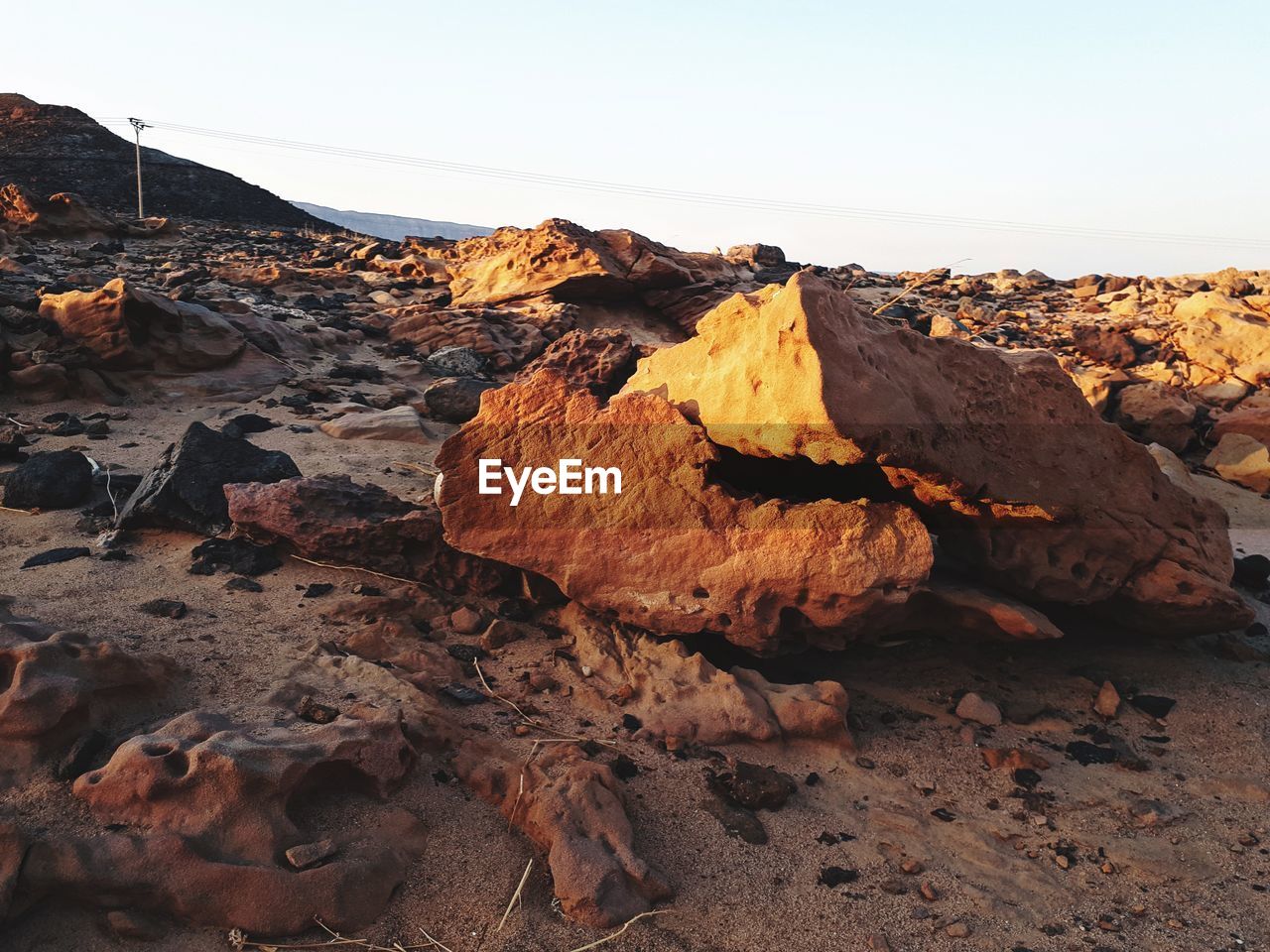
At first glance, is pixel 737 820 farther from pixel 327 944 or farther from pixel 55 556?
pixel 55 556

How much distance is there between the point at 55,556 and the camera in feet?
13.4

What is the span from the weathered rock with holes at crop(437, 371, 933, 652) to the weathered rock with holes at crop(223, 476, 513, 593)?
0.34 metres

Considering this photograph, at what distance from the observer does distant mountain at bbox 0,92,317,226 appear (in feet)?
82.9

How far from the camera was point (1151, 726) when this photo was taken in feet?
12.1

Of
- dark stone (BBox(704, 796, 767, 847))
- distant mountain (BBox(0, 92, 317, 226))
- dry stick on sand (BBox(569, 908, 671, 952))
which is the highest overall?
distant mountain (BBox(0, 92, 317, 226))

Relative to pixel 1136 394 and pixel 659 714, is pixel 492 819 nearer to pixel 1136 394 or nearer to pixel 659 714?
pixel 659 714

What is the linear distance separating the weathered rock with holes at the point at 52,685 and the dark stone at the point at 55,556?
3.75ft

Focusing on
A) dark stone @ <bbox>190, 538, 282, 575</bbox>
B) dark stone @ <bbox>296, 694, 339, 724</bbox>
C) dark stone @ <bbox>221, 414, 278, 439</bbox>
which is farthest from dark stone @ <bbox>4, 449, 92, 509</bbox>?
dark stone @ <bbox>296, 694, 339, 724</bbox>

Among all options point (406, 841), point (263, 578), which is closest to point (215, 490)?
point (263, 578)

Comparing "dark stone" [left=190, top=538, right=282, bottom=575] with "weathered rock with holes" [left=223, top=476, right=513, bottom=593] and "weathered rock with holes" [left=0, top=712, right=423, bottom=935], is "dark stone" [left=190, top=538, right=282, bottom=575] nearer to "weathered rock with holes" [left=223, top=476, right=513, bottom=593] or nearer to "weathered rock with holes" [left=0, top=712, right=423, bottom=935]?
"weathered rock with holes" [left=223, top=476, right=513, bottom=593]

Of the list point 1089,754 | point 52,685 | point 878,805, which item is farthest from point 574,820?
point 1089,754

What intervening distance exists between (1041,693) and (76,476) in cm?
539

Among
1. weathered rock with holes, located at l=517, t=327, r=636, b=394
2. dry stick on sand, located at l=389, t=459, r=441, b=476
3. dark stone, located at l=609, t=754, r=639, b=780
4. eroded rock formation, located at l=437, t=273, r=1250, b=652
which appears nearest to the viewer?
dark stone, located at l=609, t=754, r=639, b=780

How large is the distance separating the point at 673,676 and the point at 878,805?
0.96 m
